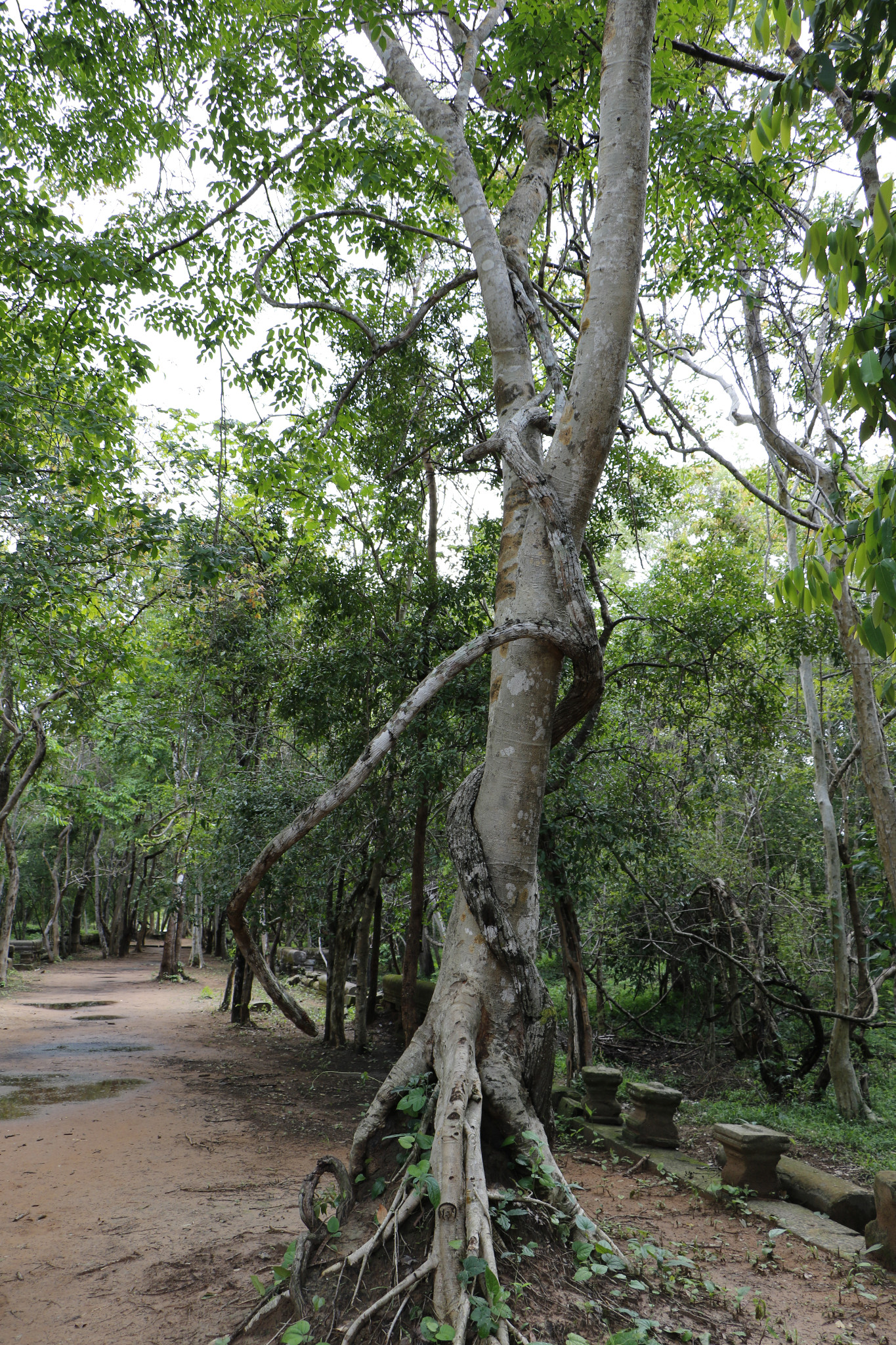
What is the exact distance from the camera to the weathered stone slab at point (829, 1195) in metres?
5.02

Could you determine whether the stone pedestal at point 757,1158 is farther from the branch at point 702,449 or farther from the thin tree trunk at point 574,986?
the branch at point 702,449

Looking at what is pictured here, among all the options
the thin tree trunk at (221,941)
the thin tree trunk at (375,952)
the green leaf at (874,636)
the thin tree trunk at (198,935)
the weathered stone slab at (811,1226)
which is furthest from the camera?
the thin tree trunk at (221,941)

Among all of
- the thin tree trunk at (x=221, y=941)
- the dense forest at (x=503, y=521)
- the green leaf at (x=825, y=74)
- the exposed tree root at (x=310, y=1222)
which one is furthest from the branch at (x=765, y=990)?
the thin tree trunk at (x=221, y=941)

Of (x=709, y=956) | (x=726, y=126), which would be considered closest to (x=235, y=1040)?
(x=709, y=956)

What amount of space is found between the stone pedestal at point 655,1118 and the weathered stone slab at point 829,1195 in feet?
3.44

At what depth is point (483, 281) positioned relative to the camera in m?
A: 4.36

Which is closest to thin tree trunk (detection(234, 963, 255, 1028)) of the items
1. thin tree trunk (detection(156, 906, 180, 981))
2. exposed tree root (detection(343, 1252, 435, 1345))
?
thin tree trunk (detection(156, 906, 180, 981))

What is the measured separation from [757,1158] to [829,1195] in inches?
17.9

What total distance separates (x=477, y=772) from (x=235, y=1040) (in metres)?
10.5

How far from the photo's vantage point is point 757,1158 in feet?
17.5

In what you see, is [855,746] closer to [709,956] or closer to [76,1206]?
[709,956]

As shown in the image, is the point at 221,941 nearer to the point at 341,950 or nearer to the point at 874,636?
the point at 341,950

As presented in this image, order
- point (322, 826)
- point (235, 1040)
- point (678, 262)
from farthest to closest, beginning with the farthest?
point (235, 1040), point (322, 826), point (678, 262)

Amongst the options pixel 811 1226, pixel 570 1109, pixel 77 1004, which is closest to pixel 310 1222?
pixel 811 1226
